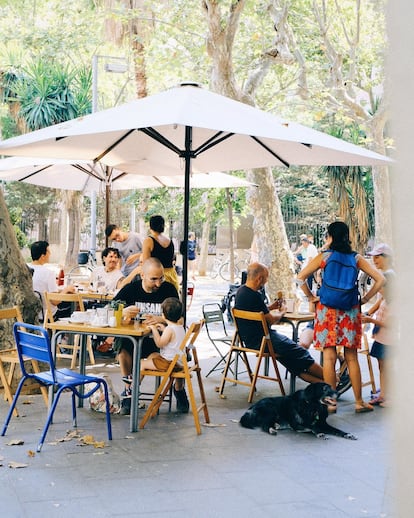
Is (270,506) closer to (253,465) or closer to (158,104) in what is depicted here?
(253,465)

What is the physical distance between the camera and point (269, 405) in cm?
576

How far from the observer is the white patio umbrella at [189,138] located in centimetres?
573

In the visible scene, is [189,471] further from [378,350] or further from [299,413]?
[378,350]

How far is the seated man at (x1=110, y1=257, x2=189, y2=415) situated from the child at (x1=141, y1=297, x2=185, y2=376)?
0.22 m

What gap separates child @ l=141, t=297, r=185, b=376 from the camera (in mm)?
5703

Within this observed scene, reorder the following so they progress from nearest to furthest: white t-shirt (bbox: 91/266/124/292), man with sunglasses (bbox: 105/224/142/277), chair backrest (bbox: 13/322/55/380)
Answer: chair backrest (bbox: 13/322/55/380) → white t-shirt (bbox: 91/266/124/292) → man with sunglasses (bbox: 105/224/142/277)

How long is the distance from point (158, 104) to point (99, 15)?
1331 centimetres

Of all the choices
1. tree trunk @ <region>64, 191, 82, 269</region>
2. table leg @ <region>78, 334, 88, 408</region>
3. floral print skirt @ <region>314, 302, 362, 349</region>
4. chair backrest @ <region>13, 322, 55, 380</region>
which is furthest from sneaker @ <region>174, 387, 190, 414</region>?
tree trunk @ <region>64, 191, 82, 269</region>

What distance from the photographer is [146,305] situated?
251 inches

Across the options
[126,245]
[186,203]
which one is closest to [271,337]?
[186,203]

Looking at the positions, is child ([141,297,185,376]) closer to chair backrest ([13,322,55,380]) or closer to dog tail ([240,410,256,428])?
dog tail ([240,410,256,428])

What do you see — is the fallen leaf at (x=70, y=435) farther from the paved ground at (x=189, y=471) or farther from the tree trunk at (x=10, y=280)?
the tree trunk at (x=10, y=280)

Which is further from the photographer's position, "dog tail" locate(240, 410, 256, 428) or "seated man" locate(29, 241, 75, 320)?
"seated man" locate(29, 241, 75, 320)

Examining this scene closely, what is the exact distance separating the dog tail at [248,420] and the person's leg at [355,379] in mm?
1197
